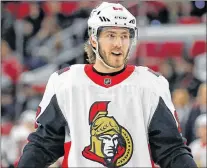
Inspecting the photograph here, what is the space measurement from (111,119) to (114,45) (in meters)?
0.30

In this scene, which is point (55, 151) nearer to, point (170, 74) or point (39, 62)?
point (170, 74)

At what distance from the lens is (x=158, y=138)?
3.33 m

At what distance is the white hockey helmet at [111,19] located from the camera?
3391mm

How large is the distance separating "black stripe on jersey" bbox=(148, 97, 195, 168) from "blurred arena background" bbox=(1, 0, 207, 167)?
4020 millimetres

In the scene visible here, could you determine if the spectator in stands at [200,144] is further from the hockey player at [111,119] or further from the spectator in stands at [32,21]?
the hockey player at [111,119]

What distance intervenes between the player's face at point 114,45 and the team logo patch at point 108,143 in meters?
0.23

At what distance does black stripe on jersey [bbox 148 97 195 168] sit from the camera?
3311 millimetres

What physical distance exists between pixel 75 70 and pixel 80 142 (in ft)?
1.04

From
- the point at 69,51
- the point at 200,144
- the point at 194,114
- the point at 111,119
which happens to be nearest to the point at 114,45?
the point at 111,119

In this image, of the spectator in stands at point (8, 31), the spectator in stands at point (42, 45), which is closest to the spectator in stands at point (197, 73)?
the spectator in stands at point (42, 45)

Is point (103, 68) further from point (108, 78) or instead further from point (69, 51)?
point (69, 51)

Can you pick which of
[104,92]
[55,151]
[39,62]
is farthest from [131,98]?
[39,62]

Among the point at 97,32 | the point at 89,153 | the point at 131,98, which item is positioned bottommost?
the point at 89,153

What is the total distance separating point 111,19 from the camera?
3.40 m
